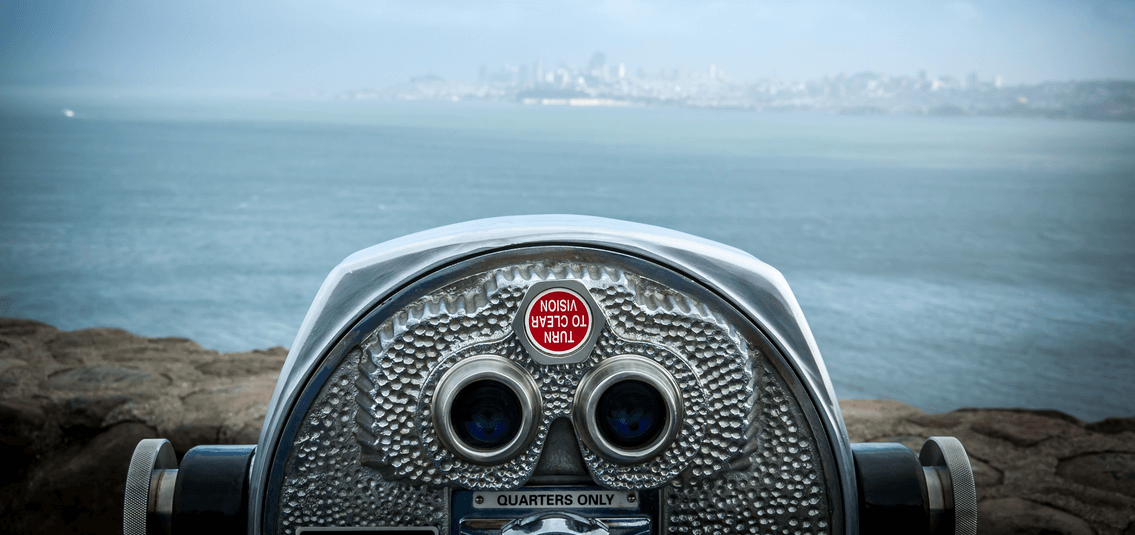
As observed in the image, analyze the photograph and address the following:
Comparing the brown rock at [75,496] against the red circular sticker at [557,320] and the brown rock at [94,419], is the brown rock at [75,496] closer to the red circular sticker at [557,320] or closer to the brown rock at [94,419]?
the brown rock at [94,419]

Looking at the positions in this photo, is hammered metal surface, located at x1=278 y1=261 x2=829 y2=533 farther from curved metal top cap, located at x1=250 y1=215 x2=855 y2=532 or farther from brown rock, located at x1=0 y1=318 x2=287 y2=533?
brown rock, located at x1=0 y1=318 x2=287 y2=533

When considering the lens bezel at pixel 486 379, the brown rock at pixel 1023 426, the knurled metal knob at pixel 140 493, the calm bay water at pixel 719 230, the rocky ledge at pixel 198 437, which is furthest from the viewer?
the calm bay water at pixel 719 230

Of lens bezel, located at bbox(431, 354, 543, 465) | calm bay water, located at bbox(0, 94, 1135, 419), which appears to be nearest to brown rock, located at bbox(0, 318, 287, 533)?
lens bezel, located at bbox(431, 354, 543, 465)

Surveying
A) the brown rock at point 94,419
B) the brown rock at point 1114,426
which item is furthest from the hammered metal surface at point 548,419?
the brown rock at point 1114,426

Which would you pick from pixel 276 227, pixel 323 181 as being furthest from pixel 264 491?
pixel 323 181

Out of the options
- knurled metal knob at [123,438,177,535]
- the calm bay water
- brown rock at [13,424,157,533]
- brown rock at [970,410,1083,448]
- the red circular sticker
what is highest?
the red circular sticker

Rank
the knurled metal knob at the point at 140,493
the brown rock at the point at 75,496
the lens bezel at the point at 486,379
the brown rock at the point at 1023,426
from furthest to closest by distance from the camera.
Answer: the brown rock at the point at 1023,426
the brown rock at the point at 75,496
the knurled metal knob at the point at 140,493
the lens bezel at the point at 486,379

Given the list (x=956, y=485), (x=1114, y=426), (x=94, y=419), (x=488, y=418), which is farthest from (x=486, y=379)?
(x=1114, y=426)
